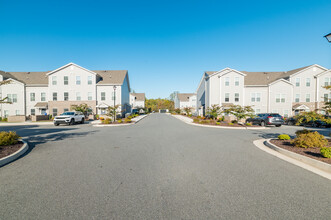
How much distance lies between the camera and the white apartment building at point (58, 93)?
3206 centimetres

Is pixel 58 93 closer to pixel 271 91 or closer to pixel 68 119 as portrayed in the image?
pixel 68 119

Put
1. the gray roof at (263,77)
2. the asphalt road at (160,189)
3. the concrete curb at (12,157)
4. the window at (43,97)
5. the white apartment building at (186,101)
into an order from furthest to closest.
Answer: the white apartment building at (186,101) < the gray roof at (263,77) < the window at (43,97) < the concrete curb at (12,157) < the asphalt road at (160,189)

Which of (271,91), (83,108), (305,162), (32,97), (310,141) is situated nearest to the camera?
(305,162)

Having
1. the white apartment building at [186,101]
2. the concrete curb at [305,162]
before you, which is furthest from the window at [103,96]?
the white apartment building at [186,101]

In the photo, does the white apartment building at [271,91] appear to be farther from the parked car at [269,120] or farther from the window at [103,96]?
the window at [103,96]

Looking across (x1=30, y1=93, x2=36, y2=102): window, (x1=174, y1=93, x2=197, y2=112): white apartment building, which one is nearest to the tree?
(x1=30, y1=93, x2=36, y2=102): window

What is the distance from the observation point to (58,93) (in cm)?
3228

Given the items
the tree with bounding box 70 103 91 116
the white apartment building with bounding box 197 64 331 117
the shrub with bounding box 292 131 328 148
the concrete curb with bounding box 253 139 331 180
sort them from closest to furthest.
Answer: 1. the concrete curb with bounding box 253 139 331 180
2. the shrub with bounding box 292 131 328 148
3. the tree with bounding box 70 103 91 116
4. the white apartment building with bounding box 197 64 331 117

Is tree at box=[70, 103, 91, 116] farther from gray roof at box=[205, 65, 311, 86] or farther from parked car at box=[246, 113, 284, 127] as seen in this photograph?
parked car at box=[246, 113, 284, 127]

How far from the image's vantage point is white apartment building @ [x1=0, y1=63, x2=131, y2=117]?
32062 millimetres

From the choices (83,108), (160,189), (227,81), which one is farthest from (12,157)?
(227,81)

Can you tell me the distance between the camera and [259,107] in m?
32.5

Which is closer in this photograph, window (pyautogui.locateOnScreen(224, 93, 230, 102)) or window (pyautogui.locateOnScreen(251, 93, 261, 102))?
window (pyautogui.locateOnScreen(224, 93, 230, 102))

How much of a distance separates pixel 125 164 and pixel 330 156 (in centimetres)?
719
